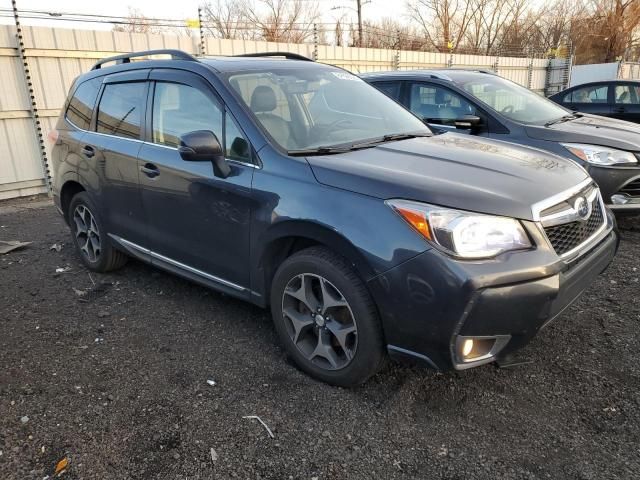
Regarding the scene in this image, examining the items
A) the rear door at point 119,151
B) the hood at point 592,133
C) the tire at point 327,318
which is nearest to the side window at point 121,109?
the rear door at point 119,151

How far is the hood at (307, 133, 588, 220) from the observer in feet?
7.70

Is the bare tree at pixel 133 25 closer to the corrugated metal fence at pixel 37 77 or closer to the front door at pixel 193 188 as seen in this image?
the corrugated metal fence at pixel 37 77

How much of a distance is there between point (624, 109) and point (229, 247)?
9691mm

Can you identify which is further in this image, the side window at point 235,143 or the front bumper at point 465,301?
the side window at point 235,143

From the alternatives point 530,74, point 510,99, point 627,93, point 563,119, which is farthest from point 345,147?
point 530,74

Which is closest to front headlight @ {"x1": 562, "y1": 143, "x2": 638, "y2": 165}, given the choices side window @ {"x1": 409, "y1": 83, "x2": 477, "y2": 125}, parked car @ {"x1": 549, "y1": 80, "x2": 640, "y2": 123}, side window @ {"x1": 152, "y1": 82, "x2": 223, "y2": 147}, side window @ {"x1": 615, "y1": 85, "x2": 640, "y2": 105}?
side window @ {"x1": 409, "y1": 83, "x2": 477, "y2": 125}

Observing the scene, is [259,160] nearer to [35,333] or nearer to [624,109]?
[35,333]

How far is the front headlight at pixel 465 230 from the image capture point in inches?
88.2

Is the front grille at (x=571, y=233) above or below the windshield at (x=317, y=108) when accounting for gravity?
below

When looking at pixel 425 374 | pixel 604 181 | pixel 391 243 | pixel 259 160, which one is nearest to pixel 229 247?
pixel 259 160

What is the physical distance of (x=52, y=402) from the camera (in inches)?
108

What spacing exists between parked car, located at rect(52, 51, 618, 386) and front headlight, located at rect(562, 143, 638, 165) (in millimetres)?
1976

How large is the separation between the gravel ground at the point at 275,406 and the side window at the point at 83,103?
1760mm

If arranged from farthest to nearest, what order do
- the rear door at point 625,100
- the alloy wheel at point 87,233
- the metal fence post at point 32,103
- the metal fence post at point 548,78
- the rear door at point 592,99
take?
1. the metal fence post at point 548,78
2. the rear door at point 592,99
3. the rear door at point 625,100
4. the metal fence post at point 32,103
5. the alloy wheel at point 87,233
